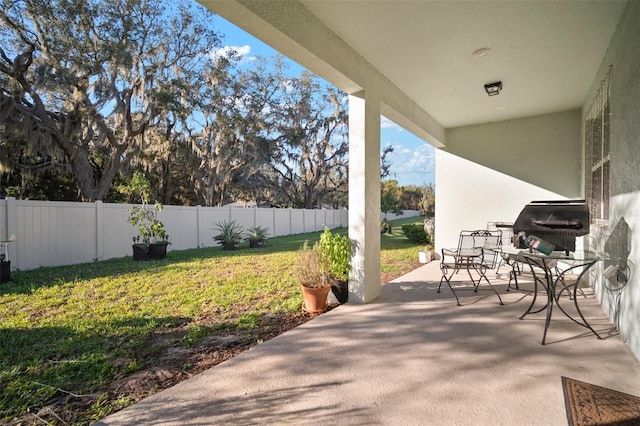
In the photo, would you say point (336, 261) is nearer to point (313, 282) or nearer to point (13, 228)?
point (313, 282)

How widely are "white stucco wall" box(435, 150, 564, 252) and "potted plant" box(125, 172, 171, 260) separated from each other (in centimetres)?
600

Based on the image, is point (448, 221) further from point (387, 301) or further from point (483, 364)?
point (483, 364)

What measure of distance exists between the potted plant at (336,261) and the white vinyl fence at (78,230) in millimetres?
5439

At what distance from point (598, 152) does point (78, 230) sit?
8825 mm

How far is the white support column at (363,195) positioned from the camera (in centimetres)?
373

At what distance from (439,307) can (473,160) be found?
3941 millimetres

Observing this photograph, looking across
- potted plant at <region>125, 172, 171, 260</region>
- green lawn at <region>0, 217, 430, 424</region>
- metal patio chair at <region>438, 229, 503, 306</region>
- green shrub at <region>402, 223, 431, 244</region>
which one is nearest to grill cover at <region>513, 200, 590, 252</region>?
metal patio chair at <region>438, 229, 503, 306</region>

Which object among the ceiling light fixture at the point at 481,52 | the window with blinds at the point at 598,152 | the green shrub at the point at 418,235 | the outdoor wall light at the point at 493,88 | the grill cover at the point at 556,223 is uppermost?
the ceiling light fixture at the point at 481,52

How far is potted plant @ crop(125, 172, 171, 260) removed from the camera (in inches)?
271

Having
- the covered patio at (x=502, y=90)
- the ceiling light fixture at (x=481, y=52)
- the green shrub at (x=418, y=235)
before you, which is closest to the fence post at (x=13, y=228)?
the covered patio at (x=502, y=90)

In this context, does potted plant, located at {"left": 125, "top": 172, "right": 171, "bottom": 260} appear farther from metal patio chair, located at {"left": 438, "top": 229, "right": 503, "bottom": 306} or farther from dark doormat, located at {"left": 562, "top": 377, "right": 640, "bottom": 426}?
dark doormat, located at {"left": 562, "top": 377, "right": 640, "bottom": 426}

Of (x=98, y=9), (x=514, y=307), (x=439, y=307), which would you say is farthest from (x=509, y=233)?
(x=98, y=9)

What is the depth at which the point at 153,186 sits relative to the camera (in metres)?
14.7

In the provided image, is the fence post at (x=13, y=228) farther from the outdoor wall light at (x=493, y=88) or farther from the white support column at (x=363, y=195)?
the outdoor wall light at (x=493, y=88)
